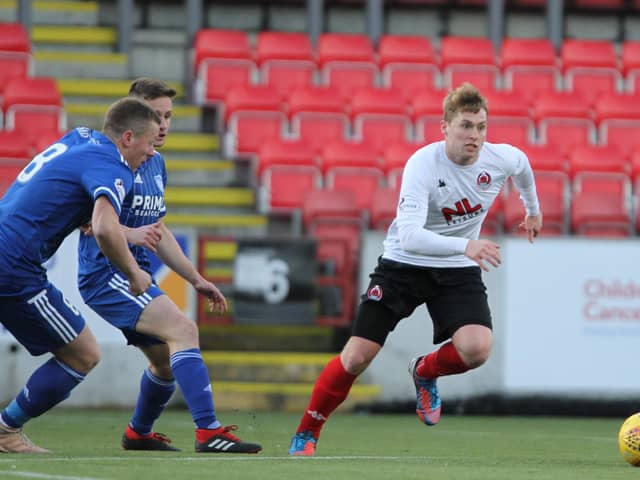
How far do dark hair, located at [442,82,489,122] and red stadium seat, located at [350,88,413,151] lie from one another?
8870mm

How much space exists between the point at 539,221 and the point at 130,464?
295 cm

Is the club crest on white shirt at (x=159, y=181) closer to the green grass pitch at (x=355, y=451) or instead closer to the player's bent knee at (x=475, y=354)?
the green grass pitch at (x=355, y=451)

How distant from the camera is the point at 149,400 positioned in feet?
25.3

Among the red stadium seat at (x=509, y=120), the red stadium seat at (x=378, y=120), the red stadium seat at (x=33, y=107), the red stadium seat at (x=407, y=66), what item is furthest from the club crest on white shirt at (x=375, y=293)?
the red stadium seat at (x=407, y=66)

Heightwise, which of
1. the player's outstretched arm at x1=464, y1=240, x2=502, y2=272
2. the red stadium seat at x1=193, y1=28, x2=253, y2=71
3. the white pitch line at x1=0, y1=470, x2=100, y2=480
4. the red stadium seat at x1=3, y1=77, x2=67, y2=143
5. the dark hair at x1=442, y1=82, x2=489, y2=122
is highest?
the red stadium seat at x1=193, y1=28, x2=253, y2=71

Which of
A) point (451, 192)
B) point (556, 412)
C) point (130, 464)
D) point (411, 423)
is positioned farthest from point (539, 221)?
point (556, 412)

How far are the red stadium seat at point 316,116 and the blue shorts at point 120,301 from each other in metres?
8.77

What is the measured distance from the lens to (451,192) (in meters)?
7.38

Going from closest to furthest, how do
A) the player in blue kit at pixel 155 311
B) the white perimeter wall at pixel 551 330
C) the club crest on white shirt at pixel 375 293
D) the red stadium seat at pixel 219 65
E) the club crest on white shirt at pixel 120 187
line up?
the club crest on white shirt at pixel 120 187
the player in blue kit at pixel 155 311
the club crest on white shirt at pixel 375 293
the white perimeter wall at pixel 551 330
the red stadium seat at pixel 219 65

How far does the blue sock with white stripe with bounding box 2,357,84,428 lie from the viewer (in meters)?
7.20

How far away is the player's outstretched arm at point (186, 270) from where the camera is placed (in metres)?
7.43

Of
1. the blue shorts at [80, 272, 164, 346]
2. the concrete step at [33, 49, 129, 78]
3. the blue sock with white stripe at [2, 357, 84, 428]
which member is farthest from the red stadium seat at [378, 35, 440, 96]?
the blue sock with white stripe at [2, 357, 84, 428]

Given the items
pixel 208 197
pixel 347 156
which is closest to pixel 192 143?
pixel 208 197

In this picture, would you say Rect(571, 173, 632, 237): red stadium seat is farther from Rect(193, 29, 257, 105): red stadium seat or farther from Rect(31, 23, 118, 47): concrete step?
Rect(31, 23, 118, 47): concrete step
